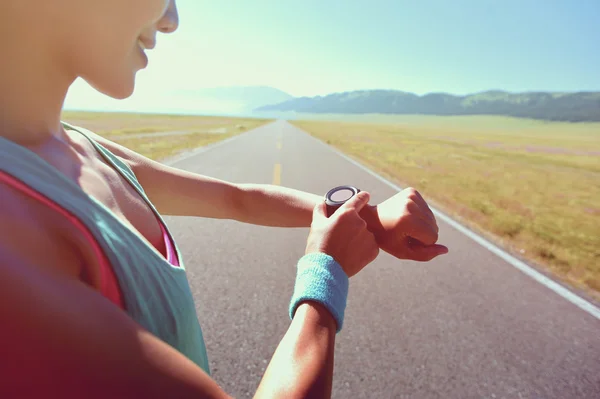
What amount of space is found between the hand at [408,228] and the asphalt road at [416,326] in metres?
1.49

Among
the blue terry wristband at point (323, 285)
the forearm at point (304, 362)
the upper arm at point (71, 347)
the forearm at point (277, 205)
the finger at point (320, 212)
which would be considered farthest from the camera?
the forearm at point (277, 205)

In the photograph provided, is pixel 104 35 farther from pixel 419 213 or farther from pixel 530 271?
pixel 530 271

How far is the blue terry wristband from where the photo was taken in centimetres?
75

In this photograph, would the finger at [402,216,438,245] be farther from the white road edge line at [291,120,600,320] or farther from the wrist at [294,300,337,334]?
the white road edge line at [291,120,600,320]

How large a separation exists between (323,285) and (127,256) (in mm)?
375

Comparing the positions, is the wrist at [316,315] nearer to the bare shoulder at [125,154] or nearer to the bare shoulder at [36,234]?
the bare shoulder at [36,234]

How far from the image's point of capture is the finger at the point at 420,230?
111cm

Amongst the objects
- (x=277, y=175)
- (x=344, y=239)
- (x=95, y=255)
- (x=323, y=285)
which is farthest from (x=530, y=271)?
(x=277, y=175)

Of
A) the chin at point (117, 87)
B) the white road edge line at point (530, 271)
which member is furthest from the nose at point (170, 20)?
the white road edge line at point (530, 271)

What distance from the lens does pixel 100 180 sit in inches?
31.7

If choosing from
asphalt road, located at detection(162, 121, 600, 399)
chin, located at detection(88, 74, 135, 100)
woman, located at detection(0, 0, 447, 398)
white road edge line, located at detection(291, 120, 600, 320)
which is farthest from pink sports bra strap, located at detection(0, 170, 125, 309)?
white road edge line, located at detection(291, 120, 600, 320)

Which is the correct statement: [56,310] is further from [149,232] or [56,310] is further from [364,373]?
[364,373]

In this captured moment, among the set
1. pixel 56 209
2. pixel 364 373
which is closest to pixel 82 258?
pixel 56 209

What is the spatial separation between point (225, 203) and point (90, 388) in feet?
3.38
